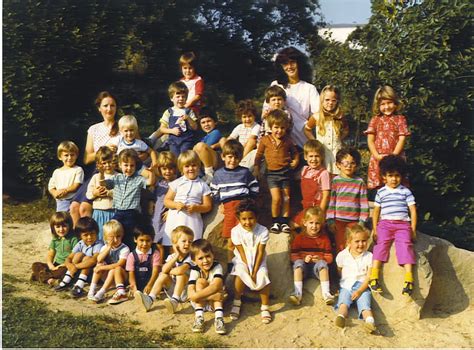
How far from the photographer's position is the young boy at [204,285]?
545 centimetres

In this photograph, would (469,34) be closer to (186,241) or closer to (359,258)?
(359,258)

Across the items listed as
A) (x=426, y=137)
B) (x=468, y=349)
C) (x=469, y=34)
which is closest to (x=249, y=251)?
(x=468, y=349)

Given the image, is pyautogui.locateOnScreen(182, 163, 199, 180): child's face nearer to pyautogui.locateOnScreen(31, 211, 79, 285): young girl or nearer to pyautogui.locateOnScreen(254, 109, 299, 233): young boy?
pyautogui.locateOnScreen(254, 109, 299, 233): young boy

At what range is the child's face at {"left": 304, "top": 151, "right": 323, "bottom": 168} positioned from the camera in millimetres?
6180

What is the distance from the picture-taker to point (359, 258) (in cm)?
579

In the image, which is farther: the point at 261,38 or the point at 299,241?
the point at 261,38

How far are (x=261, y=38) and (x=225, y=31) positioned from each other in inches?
29.3

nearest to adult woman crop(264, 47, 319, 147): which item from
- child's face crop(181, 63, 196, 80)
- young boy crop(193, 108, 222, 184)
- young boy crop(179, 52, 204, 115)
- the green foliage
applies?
young boy crop(193, 108, 222, 184)

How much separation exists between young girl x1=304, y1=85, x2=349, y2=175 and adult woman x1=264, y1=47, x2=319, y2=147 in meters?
0.35

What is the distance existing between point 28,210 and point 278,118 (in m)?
6.25

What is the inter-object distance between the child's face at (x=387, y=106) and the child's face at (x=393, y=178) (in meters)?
0.76

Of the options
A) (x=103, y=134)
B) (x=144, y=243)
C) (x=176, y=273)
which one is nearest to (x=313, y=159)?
(x=176, y=273)

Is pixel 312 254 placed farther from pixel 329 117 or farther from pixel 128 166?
pixel 128 166

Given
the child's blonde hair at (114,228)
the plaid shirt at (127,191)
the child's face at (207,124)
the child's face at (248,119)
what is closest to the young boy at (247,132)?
the child's face at (248,119)
